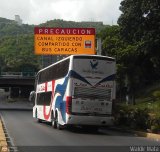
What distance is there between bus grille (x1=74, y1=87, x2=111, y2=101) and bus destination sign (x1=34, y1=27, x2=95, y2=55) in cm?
1975

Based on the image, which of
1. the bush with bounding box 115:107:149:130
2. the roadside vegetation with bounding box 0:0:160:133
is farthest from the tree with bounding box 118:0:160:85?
the bush with bounding box 115:107:149:130

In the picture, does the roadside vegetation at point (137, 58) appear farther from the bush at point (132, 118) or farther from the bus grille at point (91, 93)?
the bus grille at point (91, 93)

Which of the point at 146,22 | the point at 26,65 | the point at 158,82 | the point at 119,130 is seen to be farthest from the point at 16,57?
the point at 119,130

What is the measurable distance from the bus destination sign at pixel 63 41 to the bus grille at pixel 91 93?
19748 millimetres

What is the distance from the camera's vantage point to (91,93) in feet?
85.7

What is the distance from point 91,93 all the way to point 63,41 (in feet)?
66.8

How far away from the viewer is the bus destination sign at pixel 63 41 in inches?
1807

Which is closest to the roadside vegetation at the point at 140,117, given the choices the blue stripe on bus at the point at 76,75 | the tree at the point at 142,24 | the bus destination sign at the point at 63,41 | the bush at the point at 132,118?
the bush at the point at 132,118

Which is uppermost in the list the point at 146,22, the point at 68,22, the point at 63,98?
the point at 68,22

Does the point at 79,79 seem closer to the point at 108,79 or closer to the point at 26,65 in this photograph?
the point at 108,79

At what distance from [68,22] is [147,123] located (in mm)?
128427

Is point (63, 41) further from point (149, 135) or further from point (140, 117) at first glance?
point (149, 135)

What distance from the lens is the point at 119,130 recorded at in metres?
29.4

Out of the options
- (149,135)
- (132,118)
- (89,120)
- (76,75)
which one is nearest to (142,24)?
(132,118)
